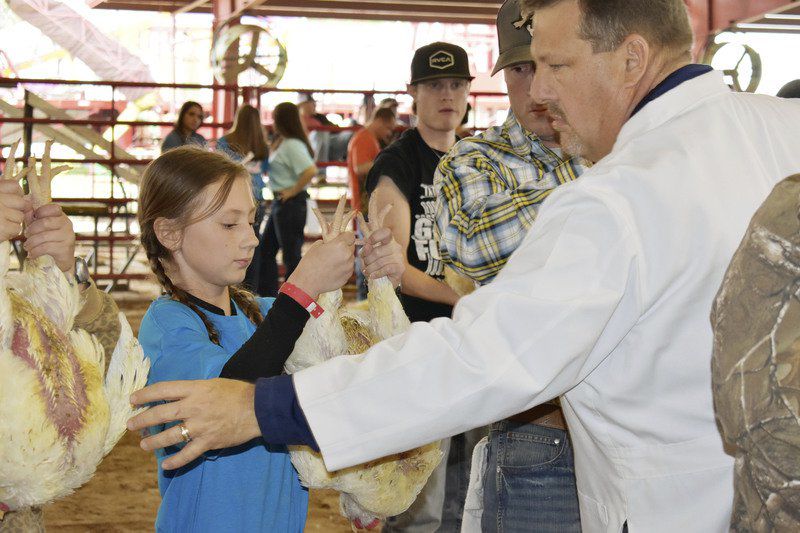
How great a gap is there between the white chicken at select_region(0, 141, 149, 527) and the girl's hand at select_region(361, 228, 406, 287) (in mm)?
555

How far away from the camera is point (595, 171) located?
1.46 m

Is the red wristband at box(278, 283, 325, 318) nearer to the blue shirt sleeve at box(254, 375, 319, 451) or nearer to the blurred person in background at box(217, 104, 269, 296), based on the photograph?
the blue shirt sleeve at box(254, 375, 319, 451)

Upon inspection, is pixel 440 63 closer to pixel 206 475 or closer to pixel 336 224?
pixel 336 224

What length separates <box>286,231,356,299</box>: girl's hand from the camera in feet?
6.19

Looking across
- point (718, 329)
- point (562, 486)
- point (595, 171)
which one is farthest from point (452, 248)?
point (718, 329)

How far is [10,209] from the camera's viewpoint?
162 cm

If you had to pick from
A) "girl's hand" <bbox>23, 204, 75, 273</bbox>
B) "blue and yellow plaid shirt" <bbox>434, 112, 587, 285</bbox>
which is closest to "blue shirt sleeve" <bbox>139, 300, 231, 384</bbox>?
"girl's hand" <bbox>23, 204, 75, 273</bbox>

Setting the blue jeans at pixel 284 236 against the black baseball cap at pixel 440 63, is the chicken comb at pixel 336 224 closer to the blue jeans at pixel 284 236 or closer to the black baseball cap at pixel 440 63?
the black baseball cap at pixel 440 63

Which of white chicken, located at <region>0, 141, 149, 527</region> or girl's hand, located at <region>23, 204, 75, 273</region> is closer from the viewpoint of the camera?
white chicken, located at <region>0, 141, 149, 527</region>

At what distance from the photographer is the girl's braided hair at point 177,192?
2.14m

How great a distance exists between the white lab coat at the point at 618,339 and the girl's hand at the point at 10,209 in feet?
1.94

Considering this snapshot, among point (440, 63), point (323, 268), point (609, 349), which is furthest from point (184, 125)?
point (609, 349)

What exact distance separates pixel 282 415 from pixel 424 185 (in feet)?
6.27

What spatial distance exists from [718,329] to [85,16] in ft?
58.6
